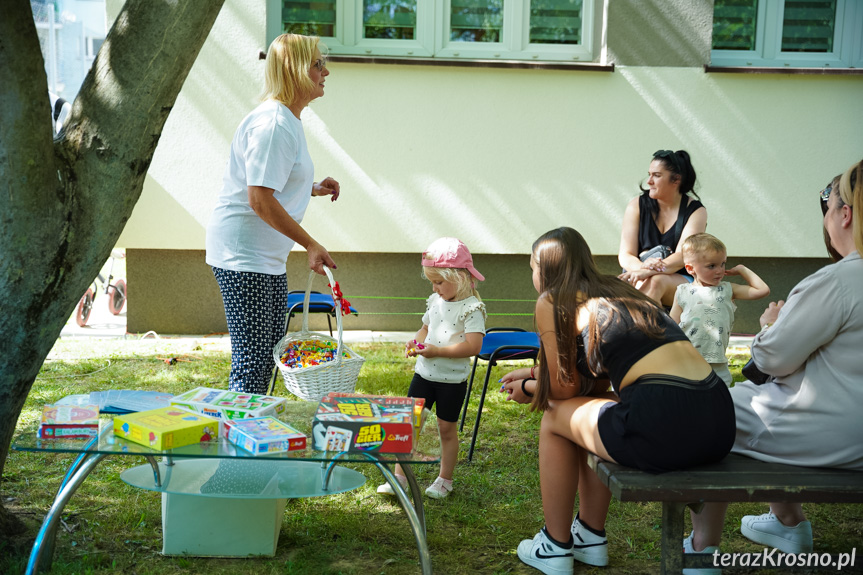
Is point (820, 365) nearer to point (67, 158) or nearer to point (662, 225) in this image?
point (662, 225)

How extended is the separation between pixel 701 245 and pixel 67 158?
2.90m

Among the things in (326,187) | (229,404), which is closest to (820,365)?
(229,404)

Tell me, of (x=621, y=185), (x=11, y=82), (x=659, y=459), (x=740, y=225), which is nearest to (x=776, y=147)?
(x=740, y=225)

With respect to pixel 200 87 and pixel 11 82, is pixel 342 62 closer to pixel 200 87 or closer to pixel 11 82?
pixel 200 87

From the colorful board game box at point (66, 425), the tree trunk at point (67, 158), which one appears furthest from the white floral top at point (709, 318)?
the colorful board game box at point (66, 425)

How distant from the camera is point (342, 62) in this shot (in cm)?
681

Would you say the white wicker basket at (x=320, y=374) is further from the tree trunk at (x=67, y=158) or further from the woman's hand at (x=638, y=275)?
the woman's hand at (x=638, y=275)

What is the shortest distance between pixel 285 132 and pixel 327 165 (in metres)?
3.79

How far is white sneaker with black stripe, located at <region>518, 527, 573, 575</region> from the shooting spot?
2.83 m

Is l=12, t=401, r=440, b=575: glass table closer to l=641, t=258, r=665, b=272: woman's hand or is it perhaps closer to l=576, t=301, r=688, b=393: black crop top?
l=576, t=301, r=688, b=393: black crop top

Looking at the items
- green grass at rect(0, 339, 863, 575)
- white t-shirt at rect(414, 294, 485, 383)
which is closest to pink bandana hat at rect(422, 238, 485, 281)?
white t-shirt at rect(414, 294, 485, 383)

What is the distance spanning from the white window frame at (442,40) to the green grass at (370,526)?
3.85 meters

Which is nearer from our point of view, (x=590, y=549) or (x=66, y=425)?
(x=66, y=425)

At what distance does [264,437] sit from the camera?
2.45 m
